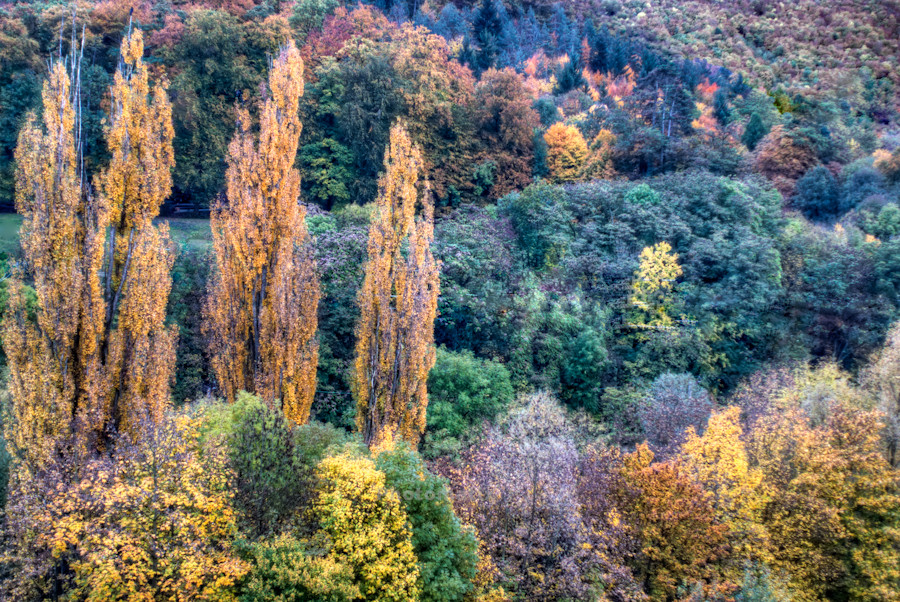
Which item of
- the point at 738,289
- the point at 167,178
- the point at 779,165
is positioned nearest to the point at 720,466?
the point at 738,289

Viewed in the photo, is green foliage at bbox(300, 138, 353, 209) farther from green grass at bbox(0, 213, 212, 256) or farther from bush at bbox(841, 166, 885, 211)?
bush at bbox(841, 166, 885, 211)

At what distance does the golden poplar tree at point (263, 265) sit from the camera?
14.1 meters

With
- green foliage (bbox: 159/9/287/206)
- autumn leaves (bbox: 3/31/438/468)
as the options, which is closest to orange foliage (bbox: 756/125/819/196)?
autumn leaves (bbox: 3/31/438/468)

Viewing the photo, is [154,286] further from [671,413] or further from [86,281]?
[671,413]

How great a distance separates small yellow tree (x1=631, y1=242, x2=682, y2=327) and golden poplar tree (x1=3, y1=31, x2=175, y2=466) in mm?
20652

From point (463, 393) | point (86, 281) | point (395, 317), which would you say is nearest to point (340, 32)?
point (395, 317)

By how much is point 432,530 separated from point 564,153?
2810cm

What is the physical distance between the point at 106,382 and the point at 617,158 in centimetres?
3170

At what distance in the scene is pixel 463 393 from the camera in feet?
62.2

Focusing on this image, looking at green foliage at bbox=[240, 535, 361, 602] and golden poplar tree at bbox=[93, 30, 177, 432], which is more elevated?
golden poplar tree at bbox=[93, 30, 177, 432]

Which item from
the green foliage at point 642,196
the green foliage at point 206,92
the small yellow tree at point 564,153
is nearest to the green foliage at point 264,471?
the green foliage at point 206,92

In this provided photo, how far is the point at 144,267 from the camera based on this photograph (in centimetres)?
1178

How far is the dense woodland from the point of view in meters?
9.40

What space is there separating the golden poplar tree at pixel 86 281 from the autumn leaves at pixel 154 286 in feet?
0.09
